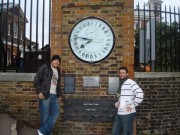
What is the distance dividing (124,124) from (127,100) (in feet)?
1.50

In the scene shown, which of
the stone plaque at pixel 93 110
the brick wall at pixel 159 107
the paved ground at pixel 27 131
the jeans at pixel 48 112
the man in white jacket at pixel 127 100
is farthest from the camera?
the brick wall at pixel 159 107

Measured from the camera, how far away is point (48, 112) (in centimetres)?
616

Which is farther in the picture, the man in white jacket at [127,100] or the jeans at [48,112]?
the jeans at [48,112]

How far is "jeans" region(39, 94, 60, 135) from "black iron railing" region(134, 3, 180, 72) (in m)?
2.43

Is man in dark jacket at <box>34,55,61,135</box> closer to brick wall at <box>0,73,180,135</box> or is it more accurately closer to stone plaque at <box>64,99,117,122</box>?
stone plaque at <box>64,99,117,122</box>

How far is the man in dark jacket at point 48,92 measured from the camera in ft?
19.6

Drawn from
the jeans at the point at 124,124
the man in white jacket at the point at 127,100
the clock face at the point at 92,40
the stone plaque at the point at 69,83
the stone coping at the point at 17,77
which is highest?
the clock face at the point at 92,40

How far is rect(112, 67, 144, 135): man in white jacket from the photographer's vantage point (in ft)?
19.5

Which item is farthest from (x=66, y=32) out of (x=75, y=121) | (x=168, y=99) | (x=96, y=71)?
(x=168, y=99)

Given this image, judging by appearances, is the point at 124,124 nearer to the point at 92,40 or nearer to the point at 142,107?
the point at 142,107

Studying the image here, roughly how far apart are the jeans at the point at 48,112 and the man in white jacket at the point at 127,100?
1.20 meters

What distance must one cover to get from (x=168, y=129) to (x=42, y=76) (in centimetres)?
334

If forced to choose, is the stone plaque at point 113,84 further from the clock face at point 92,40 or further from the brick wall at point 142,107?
the brick wall at point 142,107

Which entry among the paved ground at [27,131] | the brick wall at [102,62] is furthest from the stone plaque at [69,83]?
the paved ground at [27,131]
